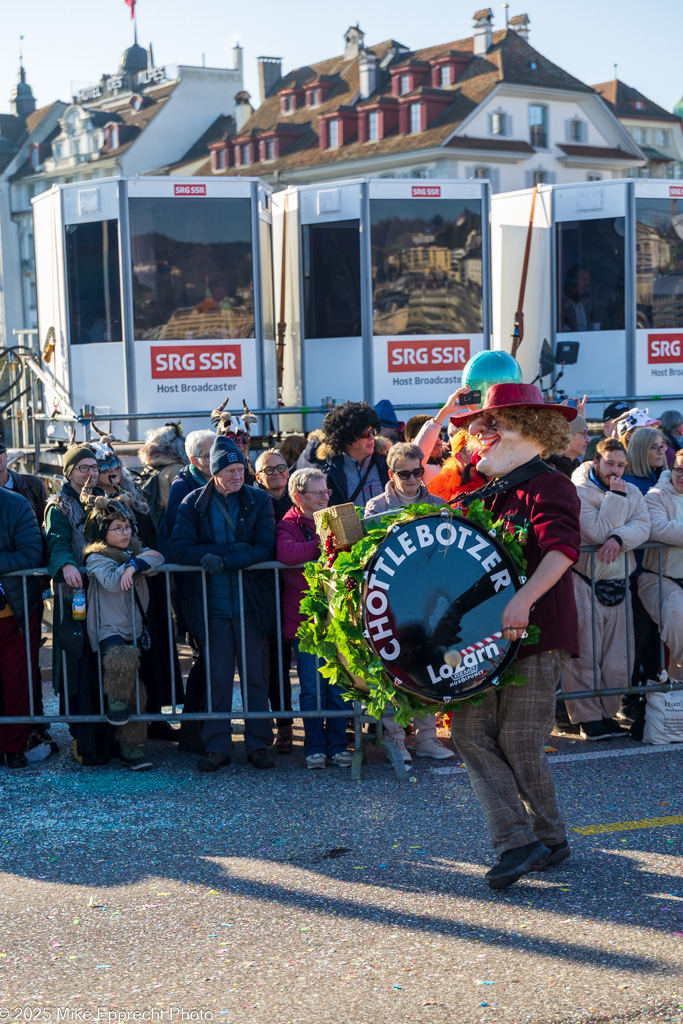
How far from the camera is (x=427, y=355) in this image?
12305 mm

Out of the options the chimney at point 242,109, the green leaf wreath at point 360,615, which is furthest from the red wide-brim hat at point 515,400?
the chimney at point 242,109

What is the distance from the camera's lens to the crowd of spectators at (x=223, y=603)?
637cm

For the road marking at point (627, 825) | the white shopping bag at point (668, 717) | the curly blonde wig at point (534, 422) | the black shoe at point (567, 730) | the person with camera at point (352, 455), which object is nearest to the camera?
the curly blonde wig at point (534, 422)

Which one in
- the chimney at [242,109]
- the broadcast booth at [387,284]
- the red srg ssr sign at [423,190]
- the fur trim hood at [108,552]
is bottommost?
the fur trim hood at [108,552]

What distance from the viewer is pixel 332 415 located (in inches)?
292

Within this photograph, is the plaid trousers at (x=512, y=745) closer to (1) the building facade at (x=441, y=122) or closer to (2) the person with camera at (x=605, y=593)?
(2) the person with camera at (x=605, y=593)

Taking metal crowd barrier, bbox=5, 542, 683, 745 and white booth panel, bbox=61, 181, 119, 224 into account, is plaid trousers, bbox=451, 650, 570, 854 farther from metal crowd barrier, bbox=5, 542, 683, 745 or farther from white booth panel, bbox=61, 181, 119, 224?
white booth panel, bbox=61, 181, 119, 224

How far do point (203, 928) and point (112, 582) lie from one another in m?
2.44

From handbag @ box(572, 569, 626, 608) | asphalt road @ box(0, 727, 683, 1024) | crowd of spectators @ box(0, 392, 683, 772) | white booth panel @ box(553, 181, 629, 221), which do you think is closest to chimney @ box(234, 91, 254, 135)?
white booth panel @ box(553, 181, 629, 221)

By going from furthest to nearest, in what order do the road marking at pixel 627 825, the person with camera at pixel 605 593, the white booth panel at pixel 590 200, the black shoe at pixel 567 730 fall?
the white booth panel at pixel 590 200
the black shoe at pixel 567 730
the person with camera at pixel 605 593
the road marking at pixel 627 825

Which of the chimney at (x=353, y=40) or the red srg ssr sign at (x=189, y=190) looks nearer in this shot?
the red srg ssr sign at (x=189, y=190)

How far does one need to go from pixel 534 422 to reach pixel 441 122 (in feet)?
Answer: 157

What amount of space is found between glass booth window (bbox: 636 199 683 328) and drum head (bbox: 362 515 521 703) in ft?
30.2

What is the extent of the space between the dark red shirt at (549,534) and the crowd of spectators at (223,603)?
157 cm
